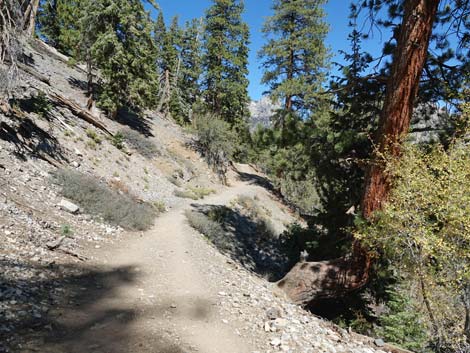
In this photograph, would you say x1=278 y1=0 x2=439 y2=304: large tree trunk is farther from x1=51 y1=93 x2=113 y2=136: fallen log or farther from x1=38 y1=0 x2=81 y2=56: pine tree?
x1=38 y1=0 x2=81 y2=56: pine tree

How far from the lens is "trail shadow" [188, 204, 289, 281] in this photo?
11.0m

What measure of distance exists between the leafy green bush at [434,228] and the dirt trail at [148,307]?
3.24m

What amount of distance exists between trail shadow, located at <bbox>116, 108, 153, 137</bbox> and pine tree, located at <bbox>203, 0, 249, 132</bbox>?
280 inches

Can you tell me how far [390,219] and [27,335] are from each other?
5840 mm

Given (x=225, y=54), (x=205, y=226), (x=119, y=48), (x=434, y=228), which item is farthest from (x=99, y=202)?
(x=225, y=54)

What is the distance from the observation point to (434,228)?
16.0 feet

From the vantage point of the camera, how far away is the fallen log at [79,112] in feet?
51.7

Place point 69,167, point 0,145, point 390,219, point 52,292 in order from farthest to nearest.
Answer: point 69,167
point 0,145
point 390,219
point 52,292

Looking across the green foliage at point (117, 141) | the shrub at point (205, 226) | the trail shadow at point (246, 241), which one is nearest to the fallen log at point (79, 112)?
the green foliage at point (117, 141)

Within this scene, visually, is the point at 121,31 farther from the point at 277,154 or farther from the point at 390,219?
the point at 390,219

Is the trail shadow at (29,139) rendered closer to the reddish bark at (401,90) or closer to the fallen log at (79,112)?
the fallen log at (79,112)

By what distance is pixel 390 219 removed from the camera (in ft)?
17.1

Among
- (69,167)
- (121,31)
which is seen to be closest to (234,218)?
(69,167)

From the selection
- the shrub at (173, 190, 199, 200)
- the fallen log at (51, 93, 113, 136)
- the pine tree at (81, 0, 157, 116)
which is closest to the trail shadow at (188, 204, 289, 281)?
the shrub at (173, 190, 199, 200)
